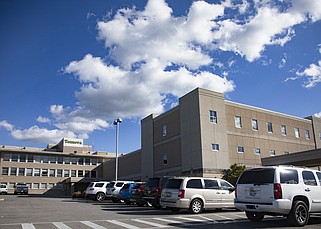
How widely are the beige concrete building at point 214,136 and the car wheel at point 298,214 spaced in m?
22.9

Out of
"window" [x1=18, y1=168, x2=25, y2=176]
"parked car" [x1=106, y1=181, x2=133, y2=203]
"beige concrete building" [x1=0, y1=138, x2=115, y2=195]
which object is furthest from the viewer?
"window" [x1=18, y1=168, x2=25, y2=176]

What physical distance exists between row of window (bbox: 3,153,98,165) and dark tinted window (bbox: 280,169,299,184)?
65073 mm

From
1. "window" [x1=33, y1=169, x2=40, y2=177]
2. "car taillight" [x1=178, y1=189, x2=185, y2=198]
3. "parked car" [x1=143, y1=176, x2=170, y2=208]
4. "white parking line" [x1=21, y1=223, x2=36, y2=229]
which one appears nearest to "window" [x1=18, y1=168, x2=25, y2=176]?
"window" [x1=33, y1=169, x2=40, y2=177]

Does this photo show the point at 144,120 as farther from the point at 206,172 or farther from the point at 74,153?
the point at 74,153

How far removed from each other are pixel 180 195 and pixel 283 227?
5663 mm

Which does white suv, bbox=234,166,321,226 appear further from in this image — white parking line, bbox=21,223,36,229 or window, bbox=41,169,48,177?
window, bbox=41,169,48,177

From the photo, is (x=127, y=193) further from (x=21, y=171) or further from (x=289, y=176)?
(x=21, y=171)

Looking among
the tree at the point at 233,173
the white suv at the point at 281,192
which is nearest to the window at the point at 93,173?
the tree at the point at 233,173

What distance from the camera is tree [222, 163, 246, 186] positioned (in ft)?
109

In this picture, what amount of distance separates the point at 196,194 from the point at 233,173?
19.1 metres

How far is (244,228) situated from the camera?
33.0ft

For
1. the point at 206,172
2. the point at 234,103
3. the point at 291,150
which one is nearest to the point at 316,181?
the point at 206,172

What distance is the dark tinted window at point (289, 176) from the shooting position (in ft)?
34.8

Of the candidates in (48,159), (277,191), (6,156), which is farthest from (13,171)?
(277,191)
